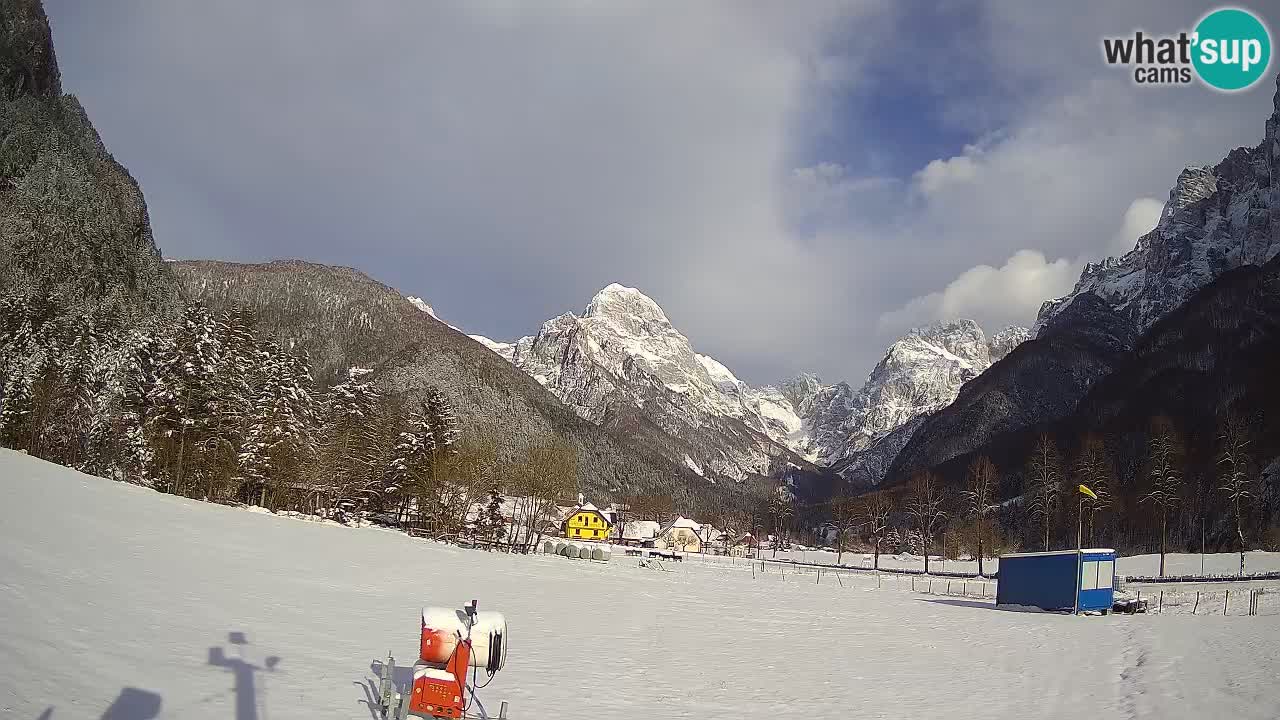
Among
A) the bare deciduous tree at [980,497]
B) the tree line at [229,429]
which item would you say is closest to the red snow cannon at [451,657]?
the tree line at [229,429]

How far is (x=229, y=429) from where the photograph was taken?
5703 cm

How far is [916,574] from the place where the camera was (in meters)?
74.9

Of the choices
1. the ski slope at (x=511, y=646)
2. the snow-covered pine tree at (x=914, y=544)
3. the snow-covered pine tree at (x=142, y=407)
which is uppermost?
the snow-covered pine tree at (x=142, y=407)

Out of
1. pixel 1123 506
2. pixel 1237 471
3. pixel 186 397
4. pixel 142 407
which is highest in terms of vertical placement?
pixel 1237 471

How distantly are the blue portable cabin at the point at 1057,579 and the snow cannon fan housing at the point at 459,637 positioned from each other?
3501 cm

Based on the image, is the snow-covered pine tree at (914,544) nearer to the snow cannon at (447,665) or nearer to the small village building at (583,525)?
the small village building at (583,525)

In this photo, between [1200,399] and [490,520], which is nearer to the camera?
[490,520]

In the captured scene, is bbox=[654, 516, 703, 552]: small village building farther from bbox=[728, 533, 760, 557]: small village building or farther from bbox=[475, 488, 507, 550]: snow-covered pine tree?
bbox=[475, 488, 507, 550]: snow-covered pine tree

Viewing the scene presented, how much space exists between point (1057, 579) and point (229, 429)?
5776 centimetres

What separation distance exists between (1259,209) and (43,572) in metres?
255

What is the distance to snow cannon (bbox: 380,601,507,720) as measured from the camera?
39.2ft

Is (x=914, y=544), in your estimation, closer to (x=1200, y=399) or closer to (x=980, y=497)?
(x=980, y=497)

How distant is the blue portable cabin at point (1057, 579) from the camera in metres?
38.1

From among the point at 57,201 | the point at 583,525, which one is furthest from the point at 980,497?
the point at 57,201
